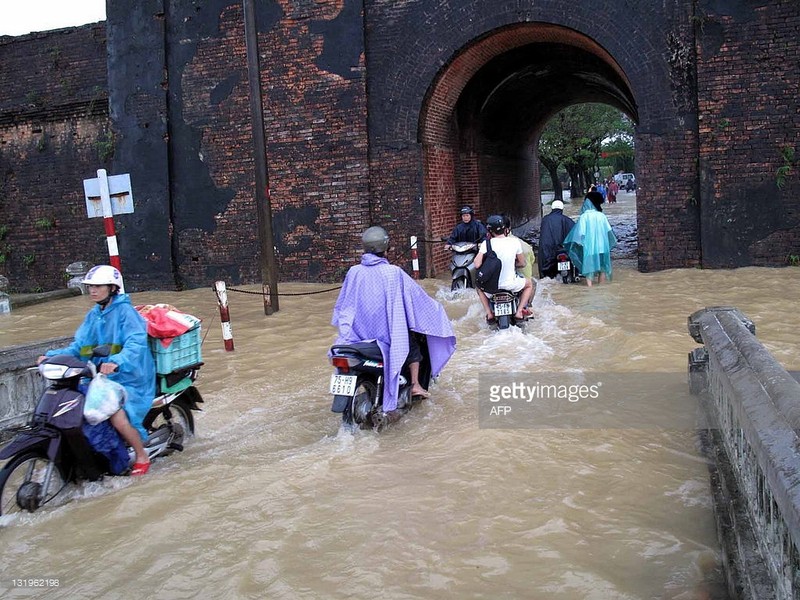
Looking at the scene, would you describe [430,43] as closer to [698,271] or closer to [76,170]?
[698,271]

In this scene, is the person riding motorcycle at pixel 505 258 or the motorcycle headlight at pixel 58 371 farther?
the person riding motorcycle at pixel 505 258

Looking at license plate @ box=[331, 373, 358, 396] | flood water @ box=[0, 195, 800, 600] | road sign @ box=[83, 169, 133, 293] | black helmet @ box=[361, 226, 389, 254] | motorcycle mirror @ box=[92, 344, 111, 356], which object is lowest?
flood water @ box=[0, 195, 800, 600]

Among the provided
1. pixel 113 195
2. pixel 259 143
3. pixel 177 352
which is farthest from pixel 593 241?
pixel 177 352

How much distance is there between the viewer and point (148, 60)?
1480 centimetres

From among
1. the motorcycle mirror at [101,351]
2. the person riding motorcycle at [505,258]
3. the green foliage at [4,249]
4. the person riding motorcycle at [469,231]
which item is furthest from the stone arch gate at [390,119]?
the motorcycle mirror at [101,351]

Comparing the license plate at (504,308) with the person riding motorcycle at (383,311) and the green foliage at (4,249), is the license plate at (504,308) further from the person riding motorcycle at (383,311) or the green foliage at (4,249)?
the green foliage at (4,249)

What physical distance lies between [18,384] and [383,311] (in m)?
2.98

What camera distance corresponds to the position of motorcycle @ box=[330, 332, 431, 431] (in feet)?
18.1

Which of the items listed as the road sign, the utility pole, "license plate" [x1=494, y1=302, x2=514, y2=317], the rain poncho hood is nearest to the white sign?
the road sign

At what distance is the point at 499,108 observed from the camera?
19.3 metres

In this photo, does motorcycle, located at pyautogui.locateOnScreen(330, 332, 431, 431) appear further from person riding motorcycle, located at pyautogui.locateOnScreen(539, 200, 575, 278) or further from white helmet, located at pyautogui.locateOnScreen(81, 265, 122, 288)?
person riding motorcycle, located at pyautogui.locateOnScreen(539, 200, 575, 278)

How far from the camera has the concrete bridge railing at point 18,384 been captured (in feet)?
20.2

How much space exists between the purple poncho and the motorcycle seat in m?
0.05

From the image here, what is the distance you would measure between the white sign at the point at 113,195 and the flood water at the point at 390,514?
3.11 meters
